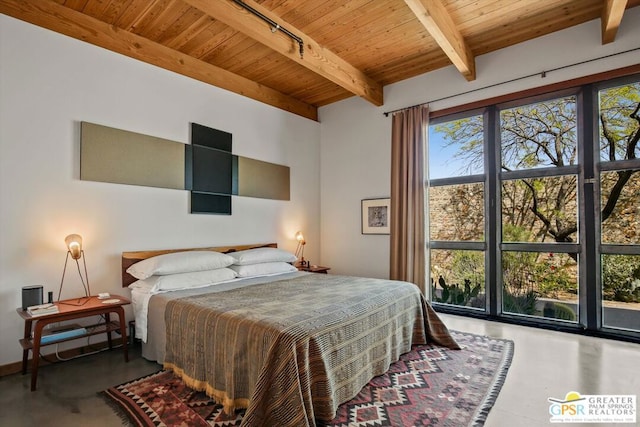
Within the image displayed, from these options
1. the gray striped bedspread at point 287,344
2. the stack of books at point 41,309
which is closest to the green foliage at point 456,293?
the gray striped bedspread at point 287,344

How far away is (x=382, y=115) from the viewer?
4633 millimetres

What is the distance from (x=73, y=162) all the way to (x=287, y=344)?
259cm

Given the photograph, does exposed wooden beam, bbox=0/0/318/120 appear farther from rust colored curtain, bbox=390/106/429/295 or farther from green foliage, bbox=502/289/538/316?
green foliage, bbox=502/289/538/316

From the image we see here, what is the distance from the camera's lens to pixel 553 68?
3.40 meters

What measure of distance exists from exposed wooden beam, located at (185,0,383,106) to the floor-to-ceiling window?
41.7 inches

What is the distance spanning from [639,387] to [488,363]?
90 cm

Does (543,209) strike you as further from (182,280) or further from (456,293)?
(182,280)

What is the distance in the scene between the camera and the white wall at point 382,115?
10.6ft

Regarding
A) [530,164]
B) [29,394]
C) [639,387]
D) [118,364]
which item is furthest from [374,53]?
[29,394]

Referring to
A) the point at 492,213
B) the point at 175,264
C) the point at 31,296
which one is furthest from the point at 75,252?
the point at 492,213

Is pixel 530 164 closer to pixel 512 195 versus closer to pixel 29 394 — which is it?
pixel 512 195

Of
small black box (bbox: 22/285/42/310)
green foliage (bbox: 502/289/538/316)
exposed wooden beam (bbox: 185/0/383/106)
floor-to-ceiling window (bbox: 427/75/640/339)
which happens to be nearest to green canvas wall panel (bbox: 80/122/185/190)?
small black box (bbox: 22/285/42/310)

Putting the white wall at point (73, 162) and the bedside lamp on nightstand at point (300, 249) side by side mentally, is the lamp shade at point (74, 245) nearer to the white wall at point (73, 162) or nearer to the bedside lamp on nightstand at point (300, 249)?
the white wall at point (73, 162)

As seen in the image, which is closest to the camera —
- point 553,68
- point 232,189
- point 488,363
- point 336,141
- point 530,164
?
point 488,363
